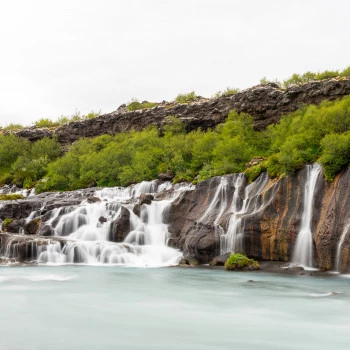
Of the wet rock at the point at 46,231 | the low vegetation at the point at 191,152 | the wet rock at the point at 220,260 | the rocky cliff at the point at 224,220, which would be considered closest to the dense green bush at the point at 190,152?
the low vegetation at the point at 191,152

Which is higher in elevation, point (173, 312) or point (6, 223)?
point (6, 223)

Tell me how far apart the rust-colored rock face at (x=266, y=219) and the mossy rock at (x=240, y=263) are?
64.9 inches

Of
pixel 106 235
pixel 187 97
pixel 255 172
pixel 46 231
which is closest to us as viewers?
pixel 255 172

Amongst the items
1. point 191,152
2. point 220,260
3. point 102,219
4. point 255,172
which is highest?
point 191,152

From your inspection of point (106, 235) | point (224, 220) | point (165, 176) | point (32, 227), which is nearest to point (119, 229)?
point (106, 235)

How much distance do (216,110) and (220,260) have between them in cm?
4255

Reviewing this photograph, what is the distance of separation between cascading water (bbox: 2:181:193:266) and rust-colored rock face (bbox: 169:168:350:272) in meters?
1.45

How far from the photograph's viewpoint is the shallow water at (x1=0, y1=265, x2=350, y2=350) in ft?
32.5

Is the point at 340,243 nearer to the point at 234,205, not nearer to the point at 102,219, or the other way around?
the point at 234,205

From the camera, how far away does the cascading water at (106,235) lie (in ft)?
88.2

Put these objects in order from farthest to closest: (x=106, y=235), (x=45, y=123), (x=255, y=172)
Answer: (x=45, y=123), (x=106, y=235), (x=255, y=172)

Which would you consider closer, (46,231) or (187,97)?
(46,231)

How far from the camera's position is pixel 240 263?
23.0 metres

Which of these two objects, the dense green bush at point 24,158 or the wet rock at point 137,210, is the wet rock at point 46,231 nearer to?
the wet rock at point 137,210
